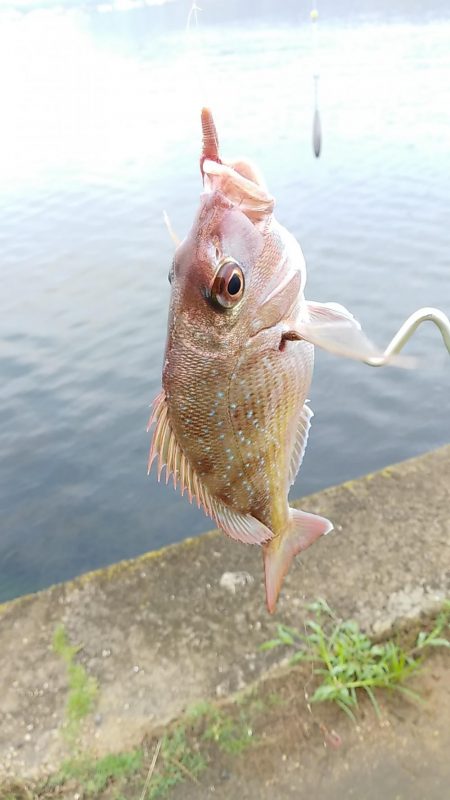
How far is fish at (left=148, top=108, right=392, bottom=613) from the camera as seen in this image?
4.59ft

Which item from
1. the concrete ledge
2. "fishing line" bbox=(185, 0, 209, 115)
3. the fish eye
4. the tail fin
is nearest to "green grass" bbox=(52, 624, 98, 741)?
the concrete ledge

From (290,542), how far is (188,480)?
1.33 ft

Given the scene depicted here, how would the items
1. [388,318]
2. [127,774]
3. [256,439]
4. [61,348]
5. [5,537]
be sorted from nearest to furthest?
[256,439] < [127,774] < [5,537] < [388,318] < [61,348]

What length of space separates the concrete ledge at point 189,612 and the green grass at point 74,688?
0.03 m

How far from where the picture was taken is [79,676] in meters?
3.04

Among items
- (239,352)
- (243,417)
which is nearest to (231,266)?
(239,352)

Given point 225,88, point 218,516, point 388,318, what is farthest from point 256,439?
point 225,88

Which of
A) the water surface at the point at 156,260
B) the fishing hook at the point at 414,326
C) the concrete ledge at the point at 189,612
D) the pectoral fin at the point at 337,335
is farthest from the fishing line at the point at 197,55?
the concrete ledge at the point at 189,612

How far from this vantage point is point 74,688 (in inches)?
118

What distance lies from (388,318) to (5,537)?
16.8 ft

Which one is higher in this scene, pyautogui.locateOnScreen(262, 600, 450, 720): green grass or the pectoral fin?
the pectoral fin

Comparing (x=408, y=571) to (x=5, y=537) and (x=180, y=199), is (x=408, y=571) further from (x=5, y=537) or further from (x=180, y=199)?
(x=180, y=199)

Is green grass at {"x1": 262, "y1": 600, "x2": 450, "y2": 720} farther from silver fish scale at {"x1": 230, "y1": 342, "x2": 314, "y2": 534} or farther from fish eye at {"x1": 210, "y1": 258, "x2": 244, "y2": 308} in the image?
fish eye at {"x1": 210, "y1": 258, "x2": 244, "y2": 308}

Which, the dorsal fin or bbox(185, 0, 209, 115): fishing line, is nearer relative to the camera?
bbox(185, 0, 209, 115): fishing line
